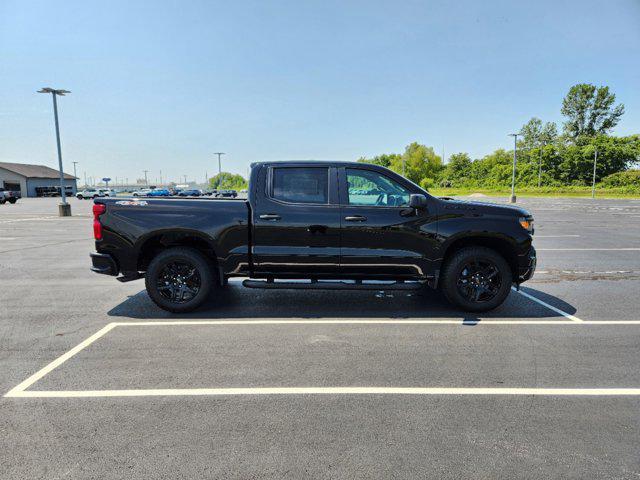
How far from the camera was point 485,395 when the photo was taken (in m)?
3.41

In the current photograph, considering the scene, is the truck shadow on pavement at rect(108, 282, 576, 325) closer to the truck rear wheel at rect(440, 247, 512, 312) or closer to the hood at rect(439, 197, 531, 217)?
the truck rear wheel at rect(440, 247, 512, 312)

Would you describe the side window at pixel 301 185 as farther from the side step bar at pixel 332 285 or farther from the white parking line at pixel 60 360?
the white parking line at pixel 60 360

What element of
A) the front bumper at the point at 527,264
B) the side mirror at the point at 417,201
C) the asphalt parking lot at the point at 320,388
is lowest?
the asphalt parking lot at the point at 320,388

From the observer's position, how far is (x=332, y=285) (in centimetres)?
543

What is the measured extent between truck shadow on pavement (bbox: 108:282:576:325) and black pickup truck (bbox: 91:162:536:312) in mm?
273

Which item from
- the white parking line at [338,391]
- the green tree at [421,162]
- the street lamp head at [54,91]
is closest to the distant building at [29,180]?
the street lamp head at [54,91]

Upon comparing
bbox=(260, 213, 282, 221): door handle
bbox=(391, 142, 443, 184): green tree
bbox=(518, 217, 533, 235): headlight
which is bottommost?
bbox=(518, 217, 533, 235): headlight

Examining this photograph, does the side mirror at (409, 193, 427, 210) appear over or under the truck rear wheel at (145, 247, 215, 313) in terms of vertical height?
over

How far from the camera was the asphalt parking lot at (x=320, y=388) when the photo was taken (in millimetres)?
2602

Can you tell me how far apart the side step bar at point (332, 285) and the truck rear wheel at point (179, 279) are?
2.00ft

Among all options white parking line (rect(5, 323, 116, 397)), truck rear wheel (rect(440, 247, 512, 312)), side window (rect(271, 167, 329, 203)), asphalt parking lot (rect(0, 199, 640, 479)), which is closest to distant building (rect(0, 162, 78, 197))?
asphalt parking lot (rect(0, 199, 640, 479))

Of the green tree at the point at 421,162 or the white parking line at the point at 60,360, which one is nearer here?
the white parking line at the point at 60,360

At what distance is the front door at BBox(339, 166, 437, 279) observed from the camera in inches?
211

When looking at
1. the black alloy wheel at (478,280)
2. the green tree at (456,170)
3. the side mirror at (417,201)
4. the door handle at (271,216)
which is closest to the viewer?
the side mirror at (417,201)
